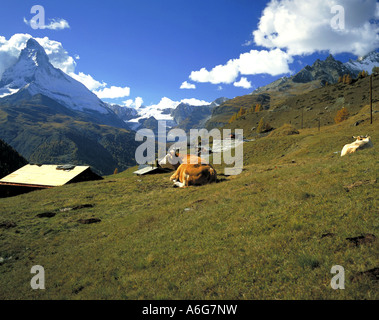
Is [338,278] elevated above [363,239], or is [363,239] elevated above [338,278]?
[363,239]

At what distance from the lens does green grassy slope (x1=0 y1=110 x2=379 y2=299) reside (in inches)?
244

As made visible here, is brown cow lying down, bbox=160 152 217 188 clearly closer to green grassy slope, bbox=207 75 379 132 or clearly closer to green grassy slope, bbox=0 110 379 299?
green grassy slope, bbox=0 110 379 299

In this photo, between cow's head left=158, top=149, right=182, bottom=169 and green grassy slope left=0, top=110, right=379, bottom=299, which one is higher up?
cow's head left=158, top=149, right=182, bottom=169

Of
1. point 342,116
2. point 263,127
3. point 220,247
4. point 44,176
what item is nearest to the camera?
point 220,247

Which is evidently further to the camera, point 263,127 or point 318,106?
point 318,106

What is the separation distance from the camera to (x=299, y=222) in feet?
28.6

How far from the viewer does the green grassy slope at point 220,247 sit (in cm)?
620

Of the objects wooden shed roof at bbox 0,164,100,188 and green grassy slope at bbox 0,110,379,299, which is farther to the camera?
wooden shed roof at bbox 0,164,100,188

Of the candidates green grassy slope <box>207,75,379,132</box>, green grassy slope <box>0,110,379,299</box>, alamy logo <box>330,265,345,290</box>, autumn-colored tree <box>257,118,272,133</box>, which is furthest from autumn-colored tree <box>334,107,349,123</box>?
alamy logo <box>330,265,345,290</box>

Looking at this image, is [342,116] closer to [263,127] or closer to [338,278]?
[263,127]

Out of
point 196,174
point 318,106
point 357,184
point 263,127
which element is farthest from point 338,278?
point 318,106

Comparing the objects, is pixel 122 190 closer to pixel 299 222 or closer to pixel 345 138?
pixel 299 222

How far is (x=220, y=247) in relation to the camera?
8836mm

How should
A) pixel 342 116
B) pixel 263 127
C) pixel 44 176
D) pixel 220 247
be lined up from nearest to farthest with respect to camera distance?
pixel 220 247 → pixel 44 176 → pixel 342 116 → pixel 263 127
